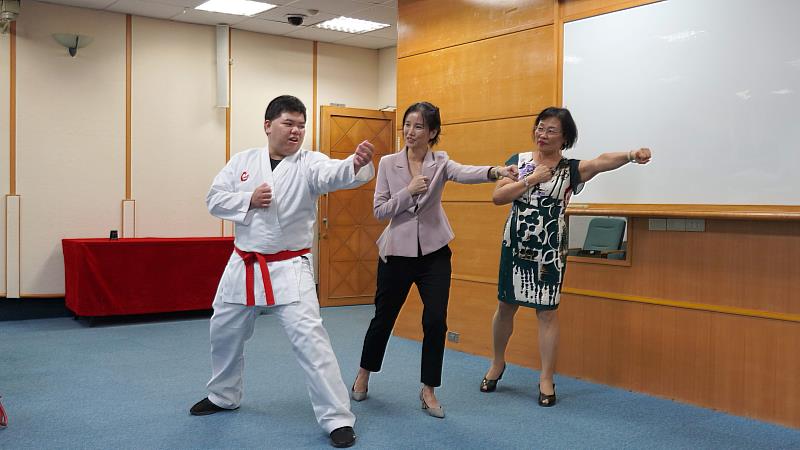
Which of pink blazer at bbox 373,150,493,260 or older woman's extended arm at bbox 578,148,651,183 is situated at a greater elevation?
older woman's extended arm at bbox 578,148,651,183

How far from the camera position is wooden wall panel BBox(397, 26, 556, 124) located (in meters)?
4.65

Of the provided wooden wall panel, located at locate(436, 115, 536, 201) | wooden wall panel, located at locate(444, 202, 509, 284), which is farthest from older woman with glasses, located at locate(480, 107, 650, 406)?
wooden wall panel, located at locate(444, 202, 509, 284)

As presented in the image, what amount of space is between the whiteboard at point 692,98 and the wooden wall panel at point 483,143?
43 cm

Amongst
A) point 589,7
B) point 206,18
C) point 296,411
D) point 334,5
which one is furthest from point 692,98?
point 206,18

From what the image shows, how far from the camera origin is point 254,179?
11.0 feet

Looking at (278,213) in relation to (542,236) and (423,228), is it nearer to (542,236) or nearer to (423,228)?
(423,228)

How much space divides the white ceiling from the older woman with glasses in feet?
10.2

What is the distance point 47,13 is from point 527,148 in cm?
467

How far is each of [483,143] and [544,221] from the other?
1357 mm

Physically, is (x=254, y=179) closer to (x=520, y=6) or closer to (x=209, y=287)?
(x=520, y=6)

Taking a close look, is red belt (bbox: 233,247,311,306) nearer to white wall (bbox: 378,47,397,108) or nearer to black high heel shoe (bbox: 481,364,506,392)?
black high heel shoe (bbox: 481,364,506,392)

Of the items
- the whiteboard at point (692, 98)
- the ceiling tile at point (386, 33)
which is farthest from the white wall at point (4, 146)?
the whiteboard at point (692, 98)

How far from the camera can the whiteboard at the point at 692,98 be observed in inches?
138

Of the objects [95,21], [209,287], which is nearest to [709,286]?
[209,287]
